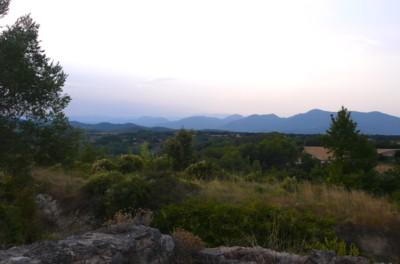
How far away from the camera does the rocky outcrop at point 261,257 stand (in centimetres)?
424

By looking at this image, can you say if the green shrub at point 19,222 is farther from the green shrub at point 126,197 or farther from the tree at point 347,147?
the tree at point 347,147

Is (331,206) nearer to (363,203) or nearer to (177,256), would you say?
(363,203)

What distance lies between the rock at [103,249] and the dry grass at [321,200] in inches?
240

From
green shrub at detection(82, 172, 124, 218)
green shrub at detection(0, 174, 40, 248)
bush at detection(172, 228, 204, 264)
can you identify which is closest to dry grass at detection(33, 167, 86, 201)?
green shrub at detection(82, 172, 124, 218)

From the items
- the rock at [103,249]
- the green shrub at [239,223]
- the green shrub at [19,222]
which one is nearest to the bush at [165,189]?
the green shrub at [239,223]

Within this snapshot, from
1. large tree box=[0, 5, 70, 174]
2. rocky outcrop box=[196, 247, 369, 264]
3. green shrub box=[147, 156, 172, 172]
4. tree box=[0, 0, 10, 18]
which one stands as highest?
tree box=[0, 0, 10, 18]

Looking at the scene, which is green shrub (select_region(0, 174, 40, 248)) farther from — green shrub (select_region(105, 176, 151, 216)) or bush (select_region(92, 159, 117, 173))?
bush (select_region(92, 159, 117, 173))

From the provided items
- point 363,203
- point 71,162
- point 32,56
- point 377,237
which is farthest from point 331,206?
point 32,56

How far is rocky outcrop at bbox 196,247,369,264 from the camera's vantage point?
13.9 ft

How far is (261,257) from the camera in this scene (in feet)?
14.6

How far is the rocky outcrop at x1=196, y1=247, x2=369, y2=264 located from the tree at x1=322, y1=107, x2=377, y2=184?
14129 mm

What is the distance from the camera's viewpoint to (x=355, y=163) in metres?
18.2

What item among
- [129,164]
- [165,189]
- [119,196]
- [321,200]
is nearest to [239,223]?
[165,189]

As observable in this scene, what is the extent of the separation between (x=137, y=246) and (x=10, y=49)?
5961mm
